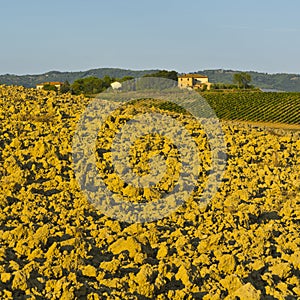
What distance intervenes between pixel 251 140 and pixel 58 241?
8.27 metres

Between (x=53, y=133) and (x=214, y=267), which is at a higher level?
(x=53, y=133)

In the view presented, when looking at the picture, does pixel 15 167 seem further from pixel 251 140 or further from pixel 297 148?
pixel 297 148

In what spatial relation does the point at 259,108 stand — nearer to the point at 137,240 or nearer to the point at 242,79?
the point at 242,79

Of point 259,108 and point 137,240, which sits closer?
point 137,240

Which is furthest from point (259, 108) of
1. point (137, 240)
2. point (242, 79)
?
A: point (137, 240)

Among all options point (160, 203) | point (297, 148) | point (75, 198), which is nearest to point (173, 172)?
point (160, 203)

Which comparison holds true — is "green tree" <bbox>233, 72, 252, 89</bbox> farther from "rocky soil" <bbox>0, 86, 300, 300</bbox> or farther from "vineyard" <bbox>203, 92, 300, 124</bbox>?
"rocky soil" <bbox>0, 86, 300, 300</bbox>

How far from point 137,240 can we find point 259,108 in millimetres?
54894

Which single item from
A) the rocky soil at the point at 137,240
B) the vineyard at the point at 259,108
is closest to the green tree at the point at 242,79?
the vineyard at the point at 259,108

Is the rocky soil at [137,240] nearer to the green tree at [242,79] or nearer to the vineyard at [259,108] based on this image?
the vineyard at [259,108]

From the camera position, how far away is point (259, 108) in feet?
195

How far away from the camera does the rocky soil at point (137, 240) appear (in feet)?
17.6

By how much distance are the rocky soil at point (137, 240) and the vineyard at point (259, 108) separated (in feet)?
143

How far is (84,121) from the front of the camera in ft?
42.3
